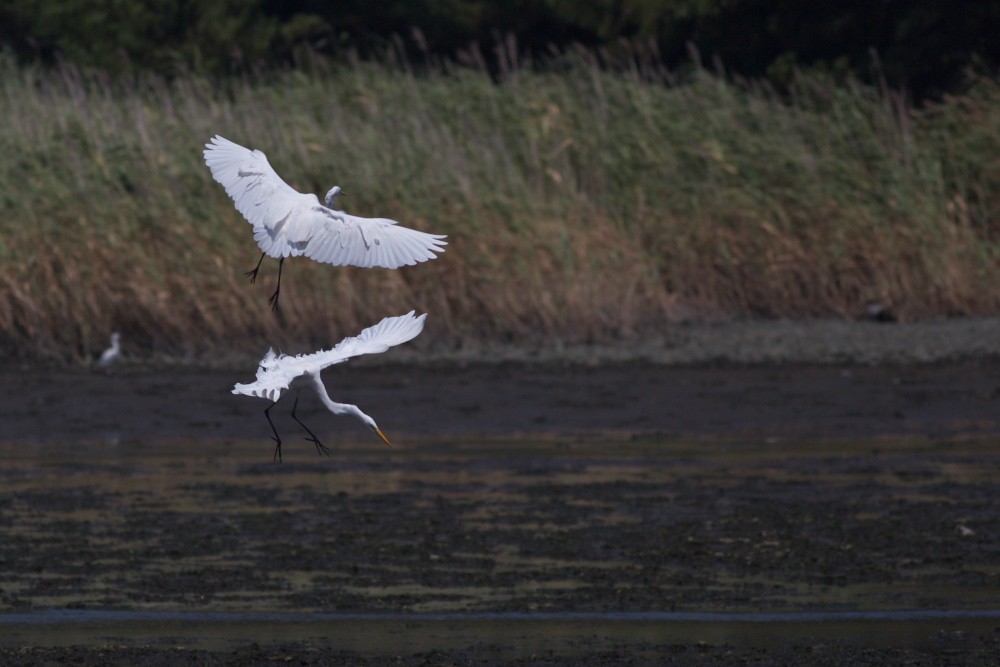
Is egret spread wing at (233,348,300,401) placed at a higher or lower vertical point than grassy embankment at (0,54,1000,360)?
lower

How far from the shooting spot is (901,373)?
13.9 metres

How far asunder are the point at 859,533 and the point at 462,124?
8475 millimetres

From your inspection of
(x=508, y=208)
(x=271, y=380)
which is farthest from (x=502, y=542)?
(x=508, y=208)

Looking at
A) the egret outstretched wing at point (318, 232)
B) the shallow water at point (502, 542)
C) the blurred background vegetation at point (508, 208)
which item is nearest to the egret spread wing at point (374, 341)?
the egret outstretched wing at point (318, 232)

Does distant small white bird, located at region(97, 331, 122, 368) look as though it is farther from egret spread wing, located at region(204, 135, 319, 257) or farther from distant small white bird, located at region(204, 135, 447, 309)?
distant small white bird, located at region(204, 135, 447, 309)

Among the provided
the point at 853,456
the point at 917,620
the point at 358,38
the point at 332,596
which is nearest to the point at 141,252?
the point at 853,456

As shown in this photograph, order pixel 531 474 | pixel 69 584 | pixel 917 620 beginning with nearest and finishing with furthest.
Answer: pixel 917 620, pixel 69 584, pixel 531 474

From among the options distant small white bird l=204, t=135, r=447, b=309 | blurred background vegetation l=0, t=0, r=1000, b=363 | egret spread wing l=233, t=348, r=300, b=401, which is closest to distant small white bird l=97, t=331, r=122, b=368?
blurred background vegetation l=0, t=0, r=1000, b=363

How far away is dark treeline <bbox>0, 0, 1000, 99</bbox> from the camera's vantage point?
939 inches

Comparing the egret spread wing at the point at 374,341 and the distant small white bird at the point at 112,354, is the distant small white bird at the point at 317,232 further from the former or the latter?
the distant small white bird at the point at 112,354

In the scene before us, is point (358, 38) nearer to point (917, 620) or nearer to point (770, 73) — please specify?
point (770, 73)

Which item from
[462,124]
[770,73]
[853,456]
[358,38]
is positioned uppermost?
[358,38]

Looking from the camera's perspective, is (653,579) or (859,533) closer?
(653,579)

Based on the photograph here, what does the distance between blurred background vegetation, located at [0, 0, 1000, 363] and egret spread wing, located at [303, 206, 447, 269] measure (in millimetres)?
8659
